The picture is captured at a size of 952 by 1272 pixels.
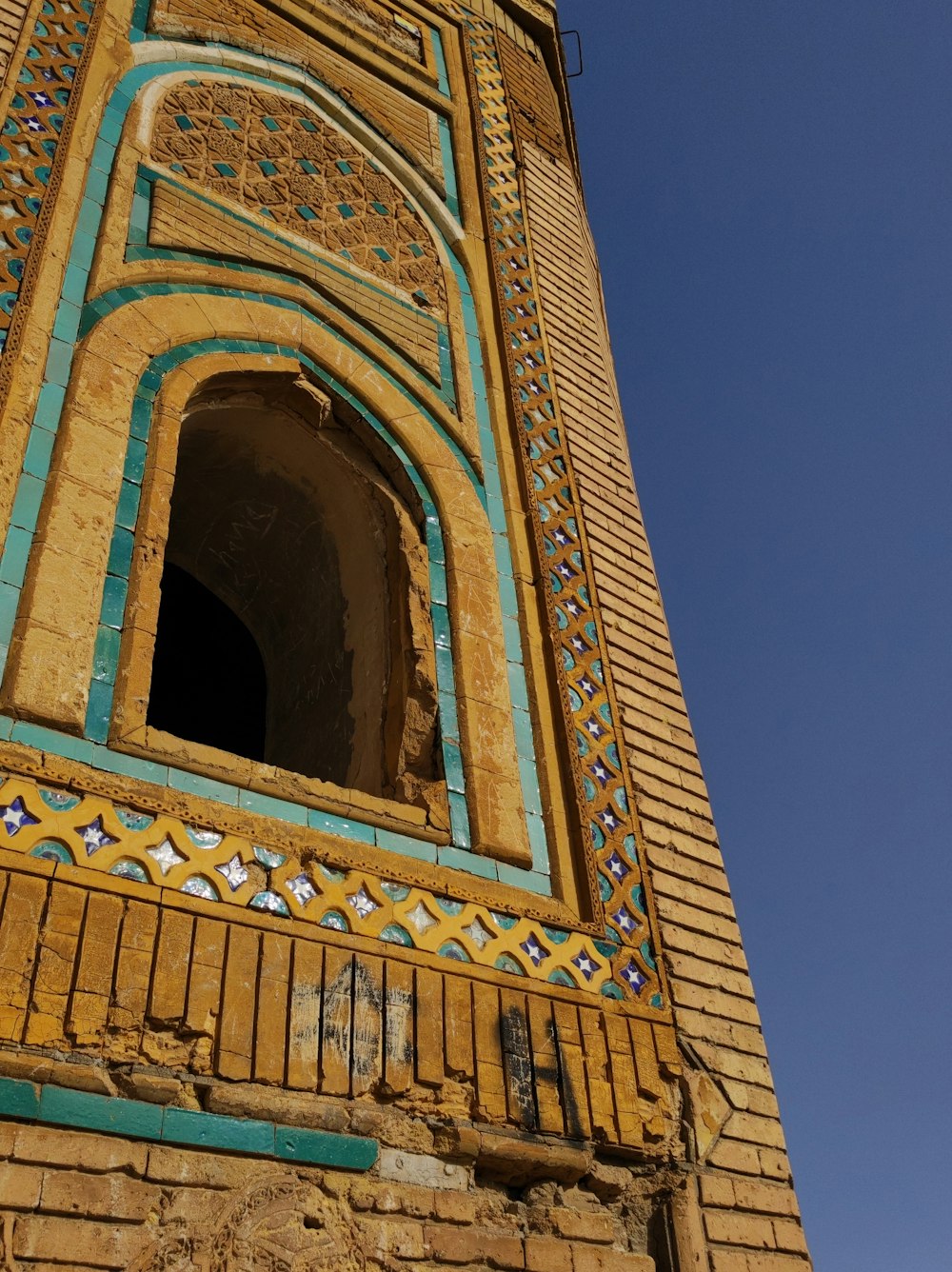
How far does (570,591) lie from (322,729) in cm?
101

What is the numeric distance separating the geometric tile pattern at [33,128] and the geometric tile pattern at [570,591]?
1947mm

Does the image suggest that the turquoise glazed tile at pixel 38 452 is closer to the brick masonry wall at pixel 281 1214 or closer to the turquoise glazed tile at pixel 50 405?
the turquoise glazed tile at pixel 50 405

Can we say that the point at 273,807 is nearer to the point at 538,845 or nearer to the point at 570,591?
the point at 538,845

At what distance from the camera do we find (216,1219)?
8.29 feet

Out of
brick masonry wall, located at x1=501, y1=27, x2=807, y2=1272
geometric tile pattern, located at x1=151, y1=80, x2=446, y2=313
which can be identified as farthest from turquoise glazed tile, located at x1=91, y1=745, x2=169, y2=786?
geometric tile pattern, located at x1=151, y1=80, x2=446, y2=313

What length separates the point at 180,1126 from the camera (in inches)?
102

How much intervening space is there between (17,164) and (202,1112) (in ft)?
10.6

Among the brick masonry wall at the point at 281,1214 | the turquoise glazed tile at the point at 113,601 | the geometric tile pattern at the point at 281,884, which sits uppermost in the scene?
the turquoise glazed tile at the point at 113,601

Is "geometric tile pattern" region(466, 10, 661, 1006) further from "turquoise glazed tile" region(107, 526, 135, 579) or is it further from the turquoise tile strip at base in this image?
"turquoise glazed tile" region(107, 526, 135, 579)

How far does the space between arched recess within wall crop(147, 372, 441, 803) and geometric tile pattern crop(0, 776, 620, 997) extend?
0.44m

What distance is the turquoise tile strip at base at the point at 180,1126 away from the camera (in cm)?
245

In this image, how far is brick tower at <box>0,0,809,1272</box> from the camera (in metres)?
2.69

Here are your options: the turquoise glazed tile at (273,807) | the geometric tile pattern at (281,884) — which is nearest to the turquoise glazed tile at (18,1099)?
the geometric tile pattern at (281,884)

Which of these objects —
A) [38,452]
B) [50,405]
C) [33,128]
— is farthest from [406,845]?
[33,128]
